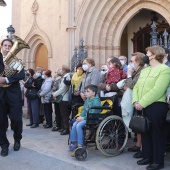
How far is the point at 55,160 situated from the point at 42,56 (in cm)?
1279

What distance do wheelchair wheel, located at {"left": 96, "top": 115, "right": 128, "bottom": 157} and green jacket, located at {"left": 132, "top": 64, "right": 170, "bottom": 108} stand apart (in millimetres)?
840

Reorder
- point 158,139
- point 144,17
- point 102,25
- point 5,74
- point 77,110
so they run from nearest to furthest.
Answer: point 158,139 → point 5,74 → point 77,110 → point 102,25 → point 144,17

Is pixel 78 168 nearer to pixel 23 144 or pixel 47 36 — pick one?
pixel 23 144

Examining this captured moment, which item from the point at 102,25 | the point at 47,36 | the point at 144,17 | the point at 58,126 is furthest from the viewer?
the point at 47,36

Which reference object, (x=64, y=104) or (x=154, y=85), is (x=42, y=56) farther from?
(x=154, y=85)

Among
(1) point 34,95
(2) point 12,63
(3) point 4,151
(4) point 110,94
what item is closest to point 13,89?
(2) point 12,63

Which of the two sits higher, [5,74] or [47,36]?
[47,36]

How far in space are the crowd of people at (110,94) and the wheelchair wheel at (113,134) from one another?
0.24 m

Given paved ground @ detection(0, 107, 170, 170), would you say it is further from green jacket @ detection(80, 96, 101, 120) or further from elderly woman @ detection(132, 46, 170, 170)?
green jacket @ detection(80, 96, 101, 120)

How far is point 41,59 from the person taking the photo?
16297mm

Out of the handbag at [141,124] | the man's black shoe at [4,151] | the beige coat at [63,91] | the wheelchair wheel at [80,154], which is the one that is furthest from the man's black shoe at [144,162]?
the beige coat at [63,91]

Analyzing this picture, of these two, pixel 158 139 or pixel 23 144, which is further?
pixel 23 144

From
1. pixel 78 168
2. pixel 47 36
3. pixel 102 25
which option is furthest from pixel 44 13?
pixel 78 168

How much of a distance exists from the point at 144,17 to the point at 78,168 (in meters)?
11.6
